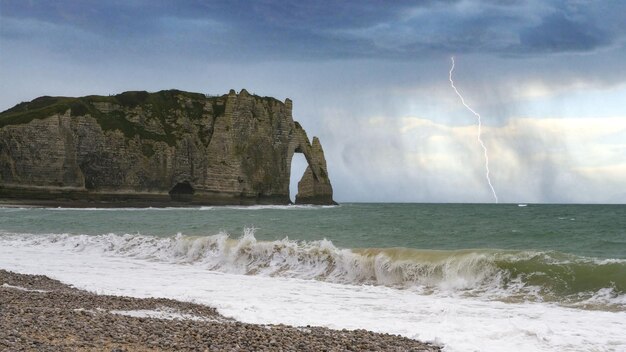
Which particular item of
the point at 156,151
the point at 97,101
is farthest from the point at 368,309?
the point at 97,101

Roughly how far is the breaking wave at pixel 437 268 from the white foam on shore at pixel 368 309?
1.13 m

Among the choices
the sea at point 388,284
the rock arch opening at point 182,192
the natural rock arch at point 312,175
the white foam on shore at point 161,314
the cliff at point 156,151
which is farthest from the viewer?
the natural rock arch at point 312,175

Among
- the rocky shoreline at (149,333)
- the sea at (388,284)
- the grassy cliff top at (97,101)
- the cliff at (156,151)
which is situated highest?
the grassy cliff top at (97,101)

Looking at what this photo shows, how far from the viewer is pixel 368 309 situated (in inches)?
468

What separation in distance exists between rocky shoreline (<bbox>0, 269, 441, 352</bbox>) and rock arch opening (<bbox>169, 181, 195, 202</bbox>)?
92.0 meters

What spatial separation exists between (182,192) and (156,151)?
8.65 m

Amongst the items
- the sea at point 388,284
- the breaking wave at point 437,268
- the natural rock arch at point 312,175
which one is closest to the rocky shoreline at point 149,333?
the sea at point 388,284

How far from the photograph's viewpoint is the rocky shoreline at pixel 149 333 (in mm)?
6848

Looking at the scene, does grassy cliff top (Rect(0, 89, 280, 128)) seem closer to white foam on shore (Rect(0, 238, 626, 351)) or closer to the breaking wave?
the breaking wave

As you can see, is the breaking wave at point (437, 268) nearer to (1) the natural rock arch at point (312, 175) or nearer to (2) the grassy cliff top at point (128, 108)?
(2) the grassy cliff top at point (128, 108)

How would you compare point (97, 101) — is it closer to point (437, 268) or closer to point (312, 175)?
point (312, 175)

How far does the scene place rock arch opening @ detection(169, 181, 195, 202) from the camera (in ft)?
330

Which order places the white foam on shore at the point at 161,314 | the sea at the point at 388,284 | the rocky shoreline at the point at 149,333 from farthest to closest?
1. the sea at the point at 388,284
2. the white foam on shore at the point at 161,314
3. the rocky shoreline at the point at 149,333

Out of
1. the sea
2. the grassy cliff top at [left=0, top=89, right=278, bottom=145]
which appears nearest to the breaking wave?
the sea
